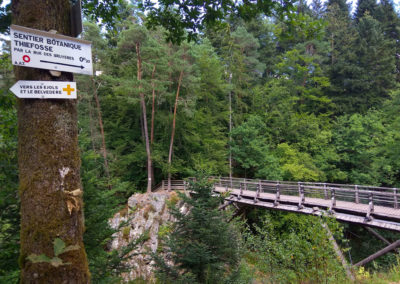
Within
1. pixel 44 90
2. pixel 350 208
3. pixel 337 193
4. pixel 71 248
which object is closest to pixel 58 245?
pixel 71 248

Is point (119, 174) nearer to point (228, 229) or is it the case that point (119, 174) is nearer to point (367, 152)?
point (228, 229)

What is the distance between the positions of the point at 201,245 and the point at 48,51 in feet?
14.1

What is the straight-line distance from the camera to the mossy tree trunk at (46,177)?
1548 mm

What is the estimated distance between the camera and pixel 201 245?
16.1 ft

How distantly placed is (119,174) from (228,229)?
15.3 meters

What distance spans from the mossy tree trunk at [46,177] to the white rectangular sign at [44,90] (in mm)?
39

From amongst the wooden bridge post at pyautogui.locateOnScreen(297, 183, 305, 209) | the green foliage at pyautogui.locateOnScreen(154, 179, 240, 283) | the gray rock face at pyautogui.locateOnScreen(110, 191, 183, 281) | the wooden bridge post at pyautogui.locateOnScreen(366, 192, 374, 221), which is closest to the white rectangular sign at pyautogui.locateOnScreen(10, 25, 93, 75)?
the green foliage at pyautogui.locateOnScreen(154, 179, 240, 283)

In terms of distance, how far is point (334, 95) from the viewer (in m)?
27.8

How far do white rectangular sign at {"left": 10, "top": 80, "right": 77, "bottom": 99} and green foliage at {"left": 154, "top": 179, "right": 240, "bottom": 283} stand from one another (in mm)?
3953

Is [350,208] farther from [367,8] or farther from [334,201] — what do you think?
[367,8]

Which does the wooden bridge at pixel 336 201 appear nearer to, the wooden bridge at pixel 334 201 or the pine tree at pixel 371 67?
the wooden bridge at pixel 334 201

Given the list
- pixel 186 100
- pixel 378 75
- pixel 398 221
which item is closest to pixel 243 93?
pixel 186 100

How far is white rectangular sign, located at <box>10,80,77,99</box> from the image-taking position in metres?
1.60

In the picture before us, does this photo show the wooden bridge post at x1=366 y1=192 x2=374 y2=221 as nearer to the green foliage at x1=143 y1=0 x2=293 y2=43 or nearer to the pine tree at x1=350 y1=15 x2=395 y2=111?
the green foliage at x1=143 y1=0 x2=293 y2=43
